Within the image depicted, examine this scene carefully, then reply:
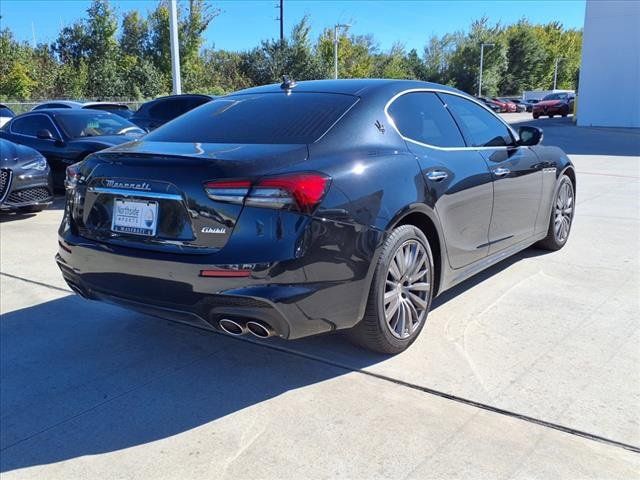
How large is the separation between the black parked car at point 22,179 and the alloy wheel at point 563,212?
632 centimetres

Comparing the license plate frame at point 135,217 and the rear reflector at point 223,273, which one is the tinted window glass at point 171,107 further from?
the rear reflector at point 223,273

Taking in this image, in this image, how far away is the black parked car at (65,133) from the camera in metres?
9.14

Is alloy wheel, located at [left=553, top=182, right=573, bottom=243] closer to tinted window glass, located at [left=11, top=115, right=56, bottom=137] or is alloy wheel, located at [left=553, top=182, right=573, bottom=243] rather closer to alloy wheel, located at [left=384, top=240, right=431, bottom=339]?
alloy wheel, located at [left=384, top=240, right=431, bottom=339]

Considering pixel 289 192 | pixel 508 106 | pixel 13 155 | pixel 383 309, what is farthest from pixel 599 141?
pixel 508 106

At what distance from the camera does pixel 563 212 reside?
575 cm

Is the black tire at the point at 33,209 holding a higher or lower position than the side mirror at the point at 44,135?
lower

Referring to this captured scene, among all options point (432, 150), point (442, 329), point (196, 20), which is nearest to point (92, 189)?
point (432, 150)

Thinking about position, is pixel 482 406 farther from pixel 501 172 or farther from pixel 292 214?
pixel 501 172

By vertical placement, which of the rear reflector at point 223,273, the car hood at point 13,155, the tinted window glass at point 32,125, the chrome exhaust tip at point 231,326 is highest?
the tinted window glass at point 32,125

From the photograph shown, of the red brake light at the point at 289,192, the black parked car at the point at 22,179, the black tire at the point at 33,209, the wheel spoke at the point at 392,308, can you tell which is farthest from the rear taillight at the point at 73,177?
the black tire at the point at 33,209

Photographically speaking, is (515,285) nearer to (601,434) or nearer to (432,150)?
(432,150)

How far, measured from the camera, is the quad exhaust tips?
290 cm

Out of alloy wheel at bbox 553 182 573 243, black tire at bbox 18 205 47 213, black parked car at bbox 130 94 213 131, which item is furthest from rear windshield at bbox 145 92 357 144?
black parked car at bbox 130 94 213 131

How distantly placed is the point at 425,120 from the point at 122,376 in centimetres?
243
